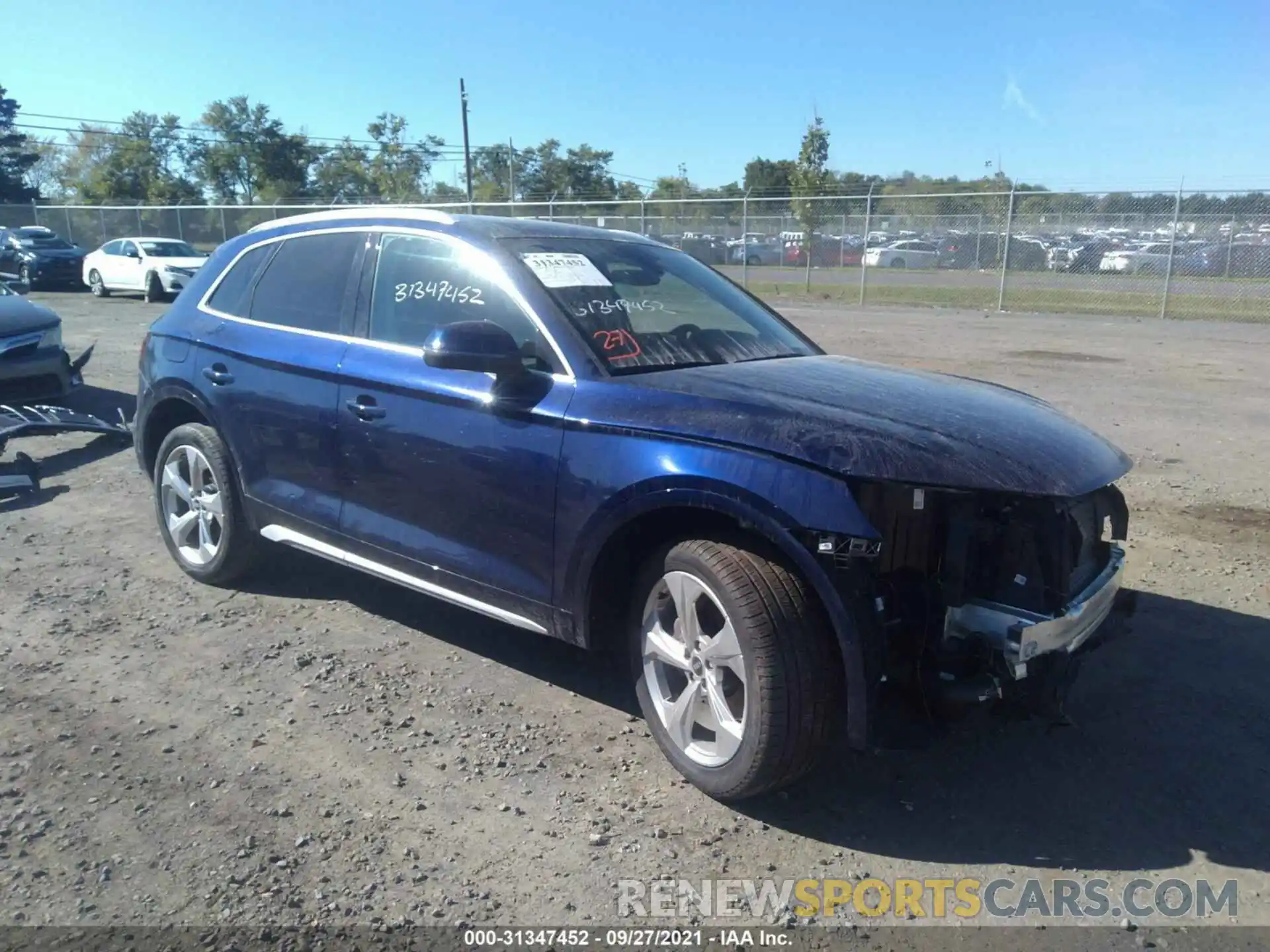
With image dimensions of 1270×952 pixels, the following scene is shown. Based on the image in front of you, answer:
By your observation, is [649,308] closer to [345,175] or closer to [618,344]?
[618,344]

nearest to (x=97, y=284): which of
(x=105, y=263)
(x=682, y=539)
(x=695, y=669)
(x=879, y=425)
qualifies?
(x=105, y=263)

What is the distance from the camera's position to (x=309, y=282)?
471cm

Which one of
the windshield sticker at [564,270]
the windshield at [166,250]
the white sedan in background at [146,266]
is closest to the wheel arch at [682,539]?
the windshield sticker at [564,270]

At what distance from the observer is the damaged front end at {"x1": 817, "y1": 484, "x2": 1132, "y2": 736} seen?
2977 mm

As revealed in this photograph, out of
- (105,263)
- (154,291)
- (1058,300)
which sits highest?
(105,263)

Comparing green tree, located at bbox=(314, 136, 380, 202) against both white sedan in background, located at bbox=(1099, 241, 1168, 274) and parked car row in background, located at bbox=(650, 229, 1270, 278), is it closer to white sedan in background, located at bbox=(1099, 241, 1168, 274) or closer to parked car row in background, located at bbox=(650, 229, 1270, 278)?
parked car row in background, located at bbox=(650, 229, 1270, 278)

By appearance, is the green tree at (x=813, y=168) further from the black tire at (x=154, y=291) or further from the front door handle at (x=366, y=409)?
the front door handle at (x=366, y=409)

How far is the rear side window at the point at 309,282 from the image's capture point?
14.8ft

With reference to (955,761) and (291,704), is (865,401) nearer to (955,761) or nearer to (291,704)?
(955,761)

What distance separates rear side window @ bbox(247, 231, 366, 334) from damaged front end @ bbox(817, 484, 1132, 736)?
2.65 m

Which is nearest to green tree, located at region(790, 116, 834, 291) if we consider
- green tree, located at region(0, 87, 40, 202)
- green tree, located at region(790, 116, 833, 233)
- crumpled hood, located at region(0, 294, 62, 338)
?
green tree, located at region(790, 116, 833, 233)

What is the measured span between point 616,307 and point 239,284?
2.22m

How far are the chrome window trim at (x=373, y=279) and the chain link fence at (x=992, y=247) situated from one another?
11.0m

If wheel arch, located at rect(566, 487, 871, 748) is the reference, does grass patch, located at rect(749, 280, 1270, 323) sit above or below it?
below
